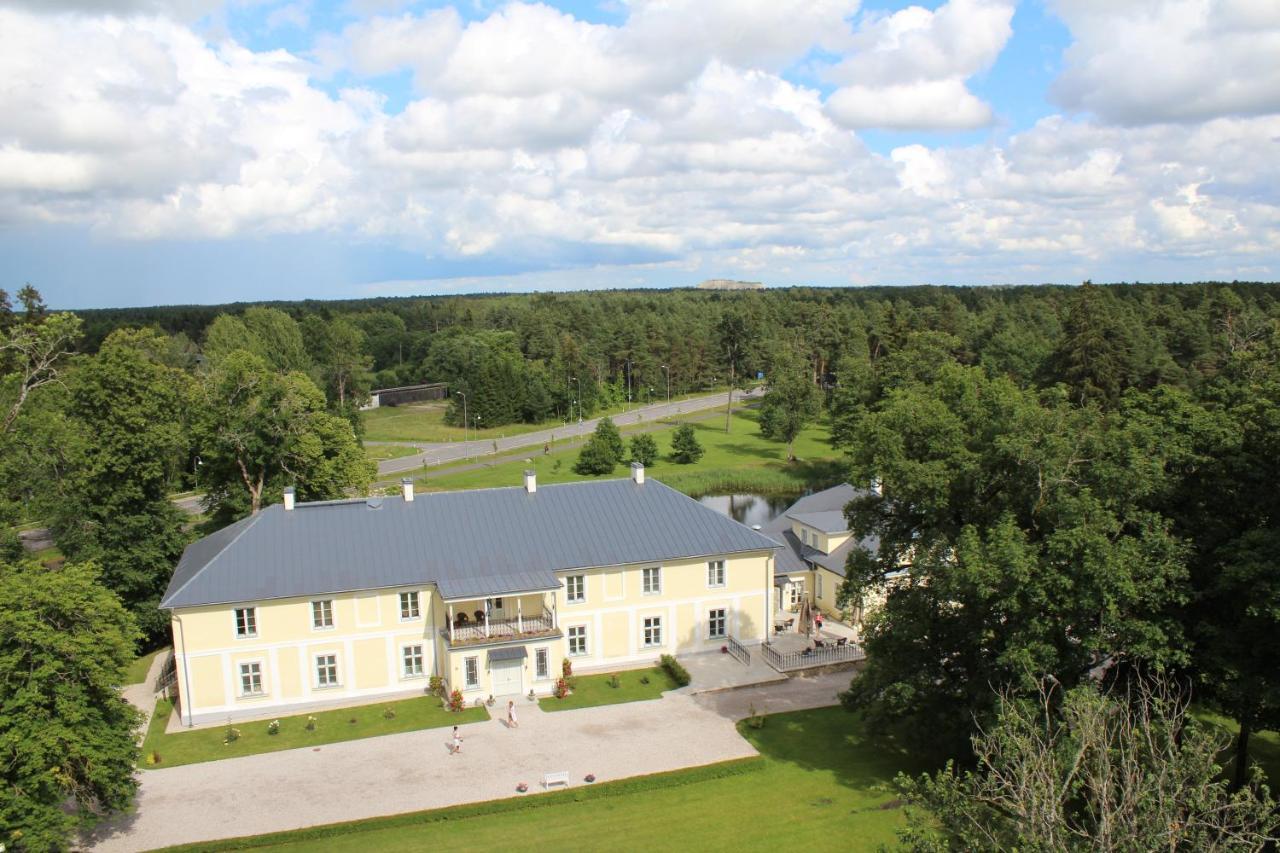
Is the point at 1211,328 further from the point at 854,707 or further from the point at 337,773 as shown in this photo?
the point at 337,773

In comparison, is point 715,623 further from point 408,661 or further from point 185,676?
point 185,676

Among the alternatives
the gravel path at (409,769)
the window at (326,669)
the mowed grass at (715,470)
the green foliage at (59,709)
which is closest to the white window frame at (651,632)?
the gravel path at (409,769)

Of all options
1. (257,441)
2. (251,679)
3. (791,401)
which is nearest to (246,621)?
(251,679)

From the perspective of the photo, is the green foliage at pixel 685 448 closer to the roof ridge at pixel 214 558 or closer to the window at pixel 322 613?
the roof ridge at pixel 214 558

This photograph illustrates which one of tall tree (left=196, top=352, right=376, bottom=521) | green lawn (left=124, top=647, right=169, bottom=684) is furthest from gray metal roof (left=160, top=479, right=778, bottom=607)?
tall tree (left=196, top=352, right=376, bottom=521)

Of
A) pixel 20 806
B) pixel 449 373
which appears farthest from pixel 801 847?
pixel 449 373
